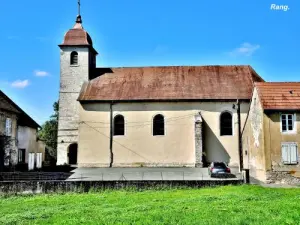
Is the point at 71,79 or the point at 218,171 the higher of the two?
the point at 71,79

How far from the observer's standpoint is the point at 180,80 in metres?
36.8

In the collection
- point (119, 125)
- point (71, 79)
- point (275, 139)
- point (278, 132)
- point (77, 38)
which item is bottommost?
point (275, 139)

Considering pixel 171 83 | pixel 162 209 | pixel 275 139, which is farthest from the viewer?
pixel 171 83

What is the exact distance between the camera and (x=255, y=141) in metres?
25.5

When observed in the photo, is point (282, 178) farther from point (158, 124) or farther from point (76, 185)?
point (158, 124)

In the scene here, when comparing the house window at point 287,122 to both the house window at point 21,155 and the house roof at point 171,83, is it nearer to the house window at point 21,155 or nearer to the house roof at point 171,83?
the house roof at point 171,83

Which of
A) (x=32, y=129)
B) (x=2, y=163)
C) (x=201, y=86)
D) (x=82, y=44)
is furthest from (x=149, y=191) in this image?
(x=82, y=44)

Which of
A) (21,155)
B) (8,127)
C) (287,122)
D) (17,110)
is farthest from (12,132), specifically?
(287,122)

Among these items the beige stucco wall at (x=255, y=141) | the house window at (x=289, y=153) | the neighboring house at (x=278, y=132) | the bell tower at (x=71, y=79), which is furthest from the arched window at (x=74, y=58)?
the house window at (x=289, y=153)

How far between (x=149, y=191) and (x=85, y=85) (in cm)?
2044

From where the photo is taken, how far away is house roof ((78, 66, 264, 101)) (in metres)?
35.1

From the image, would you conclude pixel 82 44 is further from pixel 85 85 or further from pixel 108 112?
pixel 108 112

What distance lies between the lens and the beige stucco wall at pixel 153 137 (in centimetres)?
3419

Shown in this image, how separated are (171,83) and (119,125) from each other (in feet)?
21.9
